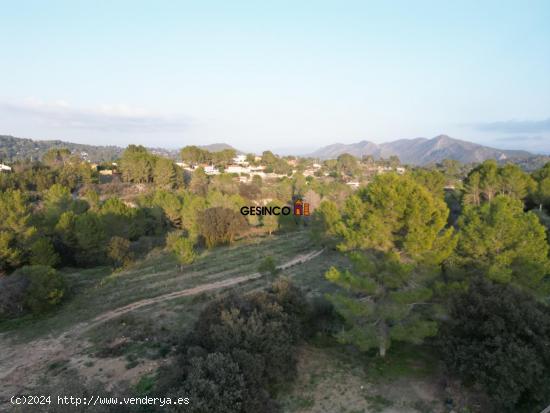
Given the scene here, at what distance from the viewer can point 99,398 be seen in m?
9.26

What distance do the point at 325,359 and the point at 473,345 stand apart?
5.76m

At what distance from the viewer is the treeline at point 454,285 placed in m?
11.1

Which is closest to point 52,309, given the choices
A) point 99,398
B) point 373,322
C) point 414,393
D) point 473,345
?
point 99,398

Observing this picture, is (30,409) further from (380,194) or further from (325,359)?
(380,194)

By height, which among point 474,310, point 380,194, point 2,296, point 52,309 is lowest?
point 52,309

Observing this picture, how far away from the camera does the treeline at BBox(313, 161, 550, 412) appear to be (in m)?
11.1

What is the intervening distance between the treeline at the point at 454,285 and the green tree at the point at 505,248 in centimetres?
4

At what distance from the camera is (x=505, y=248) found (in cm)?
1541

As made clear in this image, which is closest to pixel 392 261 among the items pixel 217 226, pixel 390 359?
pixel 390 359

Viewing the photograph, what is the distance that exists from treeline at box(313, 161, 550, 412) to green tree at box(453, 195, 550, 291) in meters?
0.04

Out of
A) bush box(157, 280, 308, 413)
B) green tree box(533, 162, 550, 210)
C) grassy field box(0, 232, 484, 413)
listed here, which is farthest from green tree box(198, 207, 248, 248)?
green tree box(533, 162, 550, 210)

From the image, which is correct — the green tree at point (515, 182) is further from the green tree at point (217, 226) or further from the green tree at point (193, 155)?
the green tree at point (193, 155)

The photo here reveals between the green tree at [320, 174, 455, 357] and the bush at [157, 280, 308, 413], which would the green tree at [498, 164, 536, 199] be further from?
the bush at [157, 280, 308, 413]

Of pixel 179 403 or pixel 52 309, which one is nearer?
pixel 179 403
